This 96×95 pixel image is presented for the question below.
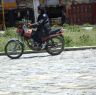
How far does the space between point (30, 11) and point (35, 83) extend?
33.8 m

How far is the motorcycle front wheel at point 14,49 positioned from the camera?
59.8ft

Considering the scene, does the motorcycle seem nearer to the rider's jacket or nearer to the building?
the rider's jacket

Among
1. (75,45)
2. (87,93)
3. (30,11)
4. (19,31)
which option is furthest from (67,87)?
(30,11)

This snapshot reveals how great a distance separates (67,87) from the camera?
1034 centimetres

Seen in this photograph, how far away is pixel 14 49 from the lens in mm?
18297

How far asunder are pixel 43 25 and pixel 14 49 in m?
1.39

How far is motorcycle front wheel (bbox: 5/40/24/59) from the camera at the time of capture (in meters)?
18.2

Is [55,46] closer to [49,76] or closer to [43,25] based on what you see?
[43,25]

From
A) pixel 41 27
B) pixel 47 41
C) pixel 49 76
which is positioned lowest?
pixel 47 41

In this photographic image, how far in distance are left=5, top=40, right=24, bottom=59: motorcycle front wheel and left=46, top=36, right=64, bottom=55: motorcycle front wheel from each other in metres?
1.07

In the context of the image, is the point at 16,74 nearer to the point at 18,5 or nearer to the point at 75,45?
the point at 75,45

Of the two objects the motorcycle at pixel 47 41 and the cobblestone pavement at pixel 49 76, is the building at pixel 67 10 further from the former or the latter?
the cobblestone pavement at pixel 49 76

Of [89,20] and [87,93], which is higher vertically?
[87,93]

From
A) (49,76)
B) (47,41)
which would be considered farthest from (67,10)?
(49,76)
